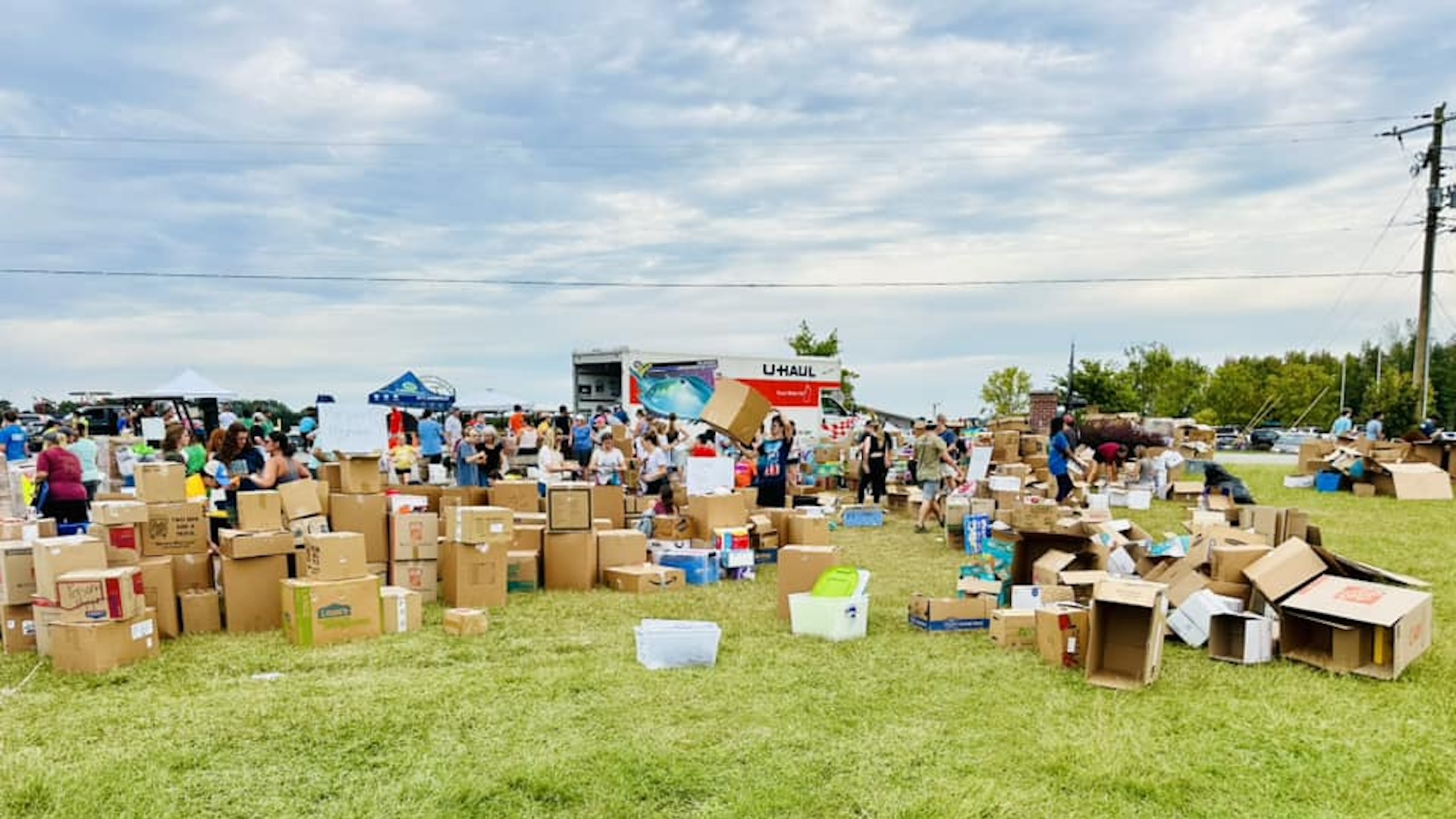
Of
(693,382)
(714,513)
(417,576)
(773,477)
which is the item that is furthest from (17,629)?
(693,382)

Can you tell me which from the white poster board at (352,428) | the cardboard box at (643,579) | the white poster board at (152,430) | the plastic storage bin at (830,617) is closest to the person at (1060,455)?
the cardboard box at (643,579)

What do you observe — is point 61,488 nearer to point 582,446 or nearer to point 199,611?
A: point 199,611

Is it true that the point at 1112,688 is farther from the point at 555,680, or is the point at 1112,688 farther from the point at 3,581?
the point at 3,581

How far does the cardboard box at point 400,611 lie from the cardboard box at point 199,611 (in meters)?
1.12

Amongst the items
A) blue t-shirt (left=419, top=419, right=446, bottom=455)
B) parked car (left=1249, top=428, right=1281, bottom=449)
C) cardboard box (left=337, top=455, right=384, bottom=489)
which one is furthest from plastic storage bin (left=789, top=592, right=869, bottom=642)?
parked car (left=1249, top=428, right=1281, bottom=449)

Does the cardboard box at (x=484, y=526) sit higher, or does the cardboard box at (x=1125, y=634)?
the cardboard box at (x=484, y=526)

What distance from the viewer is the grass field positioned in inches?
136

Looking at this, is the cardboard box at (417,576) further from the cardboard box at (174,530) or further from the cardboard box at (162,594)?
the cardboard box at (162,594)

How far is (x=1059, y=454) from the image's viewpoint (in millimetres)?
10602

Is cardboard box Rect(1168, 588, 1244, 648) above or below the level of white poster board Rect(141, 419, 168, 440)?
below

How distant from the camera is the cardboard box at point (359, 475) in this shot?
285 inches

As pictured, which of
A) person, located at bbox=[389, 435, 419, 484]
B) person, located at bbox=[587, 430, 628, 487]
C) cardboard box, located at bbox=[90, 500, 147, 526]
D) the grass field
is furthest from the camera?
person, located at bbox=[389, 435, 419, 484]

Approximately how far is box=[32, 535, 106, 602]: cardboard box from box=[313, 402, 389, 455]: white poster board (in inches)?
79.1

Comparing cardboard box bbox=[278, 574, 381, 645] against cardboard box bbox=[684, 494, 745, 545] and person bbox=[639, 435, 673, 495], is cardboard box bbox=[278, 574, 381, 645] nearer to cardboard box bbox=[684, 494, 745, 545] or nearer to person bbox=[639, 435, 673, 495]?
cardboard box bbox=[684, 494, 745, 545]
